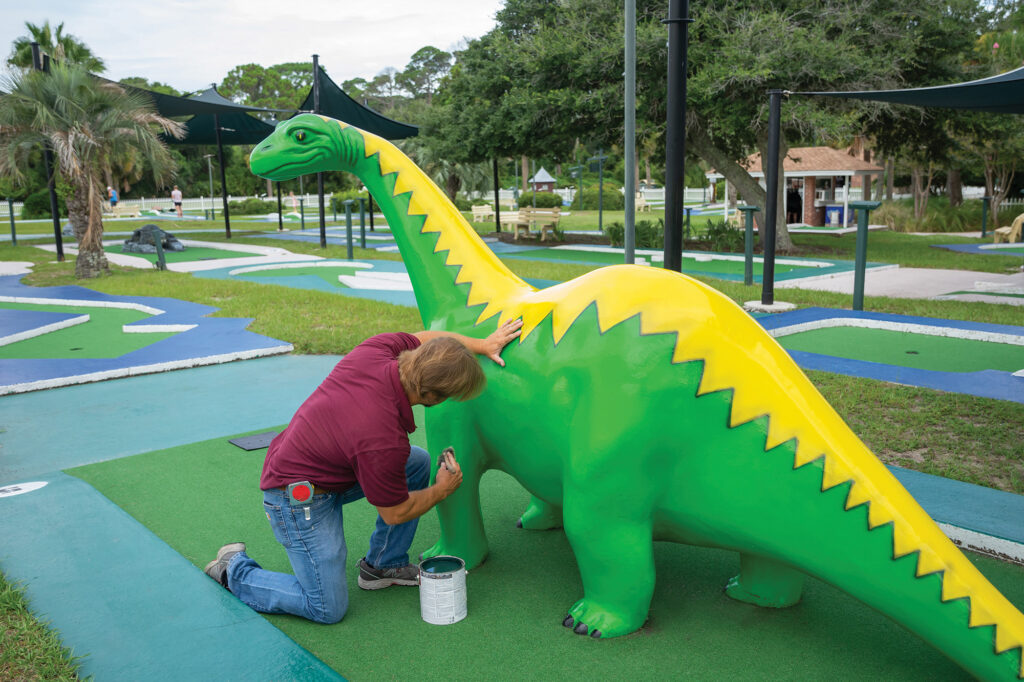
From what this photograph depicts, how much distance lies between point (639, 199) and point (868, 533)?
3906 centimetres

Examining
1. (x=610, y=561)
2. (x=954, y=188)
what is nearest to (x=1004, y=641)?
(x=610, y=561)

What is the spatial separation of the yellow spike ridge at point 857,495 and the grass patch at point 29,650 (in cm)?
261

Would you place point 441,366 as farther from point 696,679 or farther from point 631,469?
point 696,679

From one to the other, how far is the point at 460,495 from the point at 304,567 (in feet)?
2.40

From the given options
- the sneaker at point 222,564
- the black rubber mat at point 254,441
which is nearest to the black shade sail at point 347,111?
the black rubber mat at point 254,441

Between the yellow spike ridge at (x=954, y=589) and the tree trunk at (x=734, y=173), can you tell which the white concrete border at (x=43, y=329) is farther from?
the tree trunk at (x=734, y=173)

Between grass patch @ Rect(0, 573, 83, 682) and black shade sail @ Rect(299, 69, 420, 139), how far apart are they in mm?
16788

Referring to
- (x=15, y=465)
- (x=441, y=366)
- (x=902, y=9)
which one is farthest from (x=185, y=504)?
(x=902, y=9)

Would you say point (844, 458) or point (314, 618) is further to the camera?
point (314, 618)

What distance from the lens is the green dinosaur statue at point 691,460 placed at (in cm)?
249

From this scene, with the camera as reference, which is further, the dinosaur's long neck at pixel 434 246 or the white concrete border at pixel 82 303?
the white concrete border at pixel 82 303

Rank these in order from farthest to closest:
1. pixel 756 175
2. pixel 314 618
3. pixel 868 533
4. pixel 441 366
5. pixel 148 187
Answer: pixel 148 187 < pixel 756 175 < pixel 314 618 < pixel 441 366 < pixel 868 533

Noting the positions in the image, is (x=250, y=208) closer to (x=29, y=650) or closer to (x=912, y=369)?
(x=912, y=369)

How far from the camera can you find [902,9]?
15961mm
